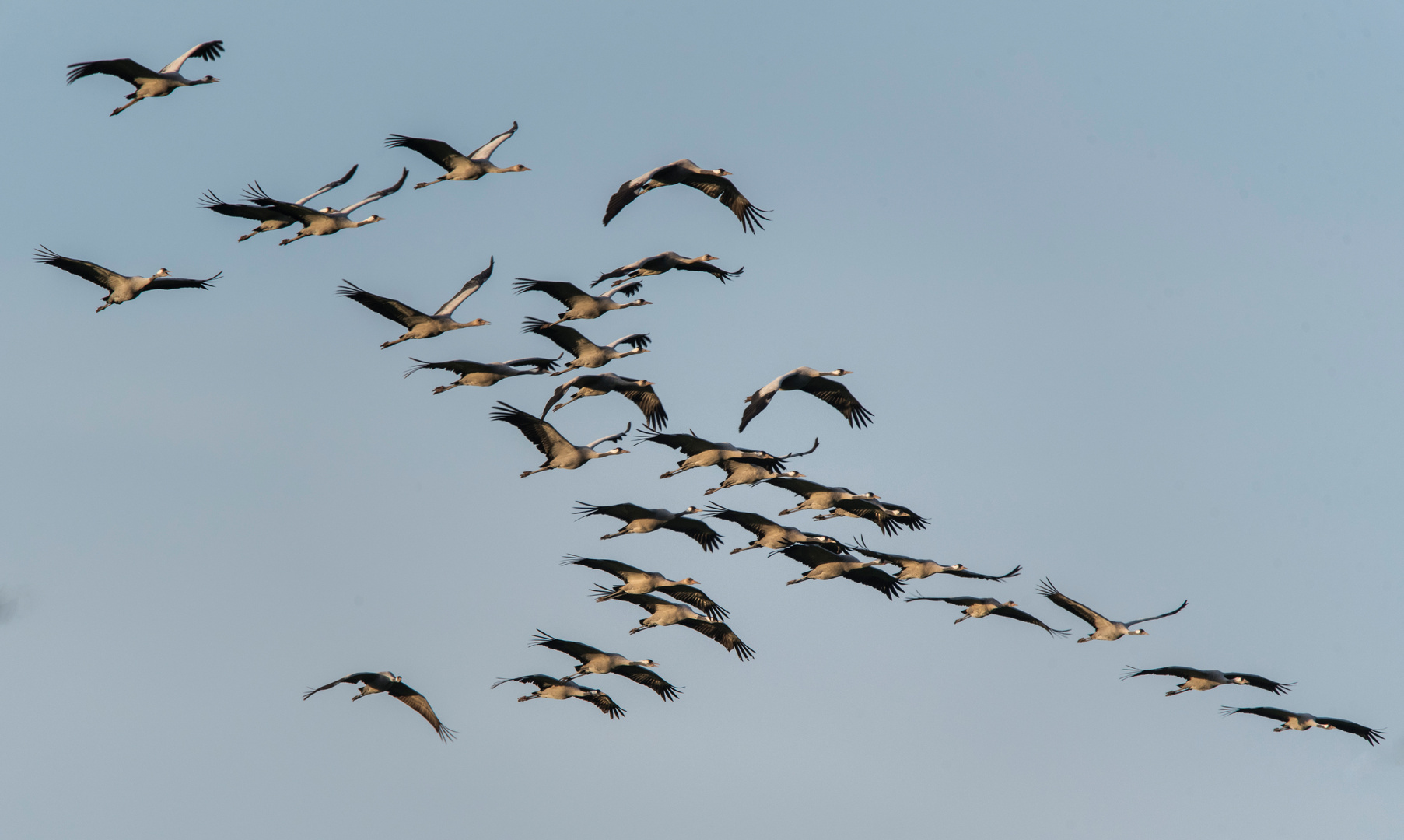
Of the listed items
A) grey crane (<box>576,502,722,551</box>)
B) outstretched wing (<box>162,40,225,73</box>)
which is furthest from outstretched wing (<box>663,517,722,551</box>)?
outstretched wing (<box>162,40,225,73</box>)

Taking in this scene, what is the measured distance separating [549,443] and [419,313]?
422 centimetres

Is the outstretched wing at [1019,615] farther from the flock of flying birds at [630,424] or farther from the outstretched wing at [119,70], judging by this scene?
the outstretched wing at [119,70]

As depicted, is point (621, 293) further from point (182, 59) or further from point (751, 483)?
point (182, 59)

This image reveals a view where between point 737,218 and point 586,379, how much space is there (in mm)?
5201

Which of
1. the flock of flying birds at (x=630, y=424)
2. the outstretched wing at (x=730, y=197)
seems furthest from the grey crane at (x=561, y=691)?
the outstretched wing at (x=730, y=197)

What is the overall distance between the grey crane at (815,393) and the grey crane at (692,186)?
3667 mm

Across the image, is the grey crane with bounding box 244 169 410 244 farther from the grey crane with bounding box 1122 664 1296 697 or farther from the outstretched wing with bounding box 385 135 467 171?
the grey crane with bounding box 1122 664 1296 697

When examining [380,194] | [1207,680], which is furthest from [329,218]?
[1207,680]

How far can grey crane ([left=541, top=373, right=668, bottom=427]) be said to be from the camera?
35.8 m

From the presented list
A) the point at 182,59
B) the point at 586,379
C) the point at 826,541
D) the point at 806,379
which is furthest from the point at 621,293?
the point at 182,59

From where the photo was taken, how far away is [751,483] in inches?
1478

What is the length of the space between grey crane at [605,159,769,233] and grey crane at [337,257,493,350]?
523 centimetres

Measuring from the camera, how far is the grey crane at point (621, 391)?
117ft

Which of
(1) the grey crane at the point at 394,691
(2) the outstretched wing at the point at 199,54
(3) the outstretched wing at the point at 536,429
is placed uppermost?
(2) the outstretched wing at the point at 199,54
